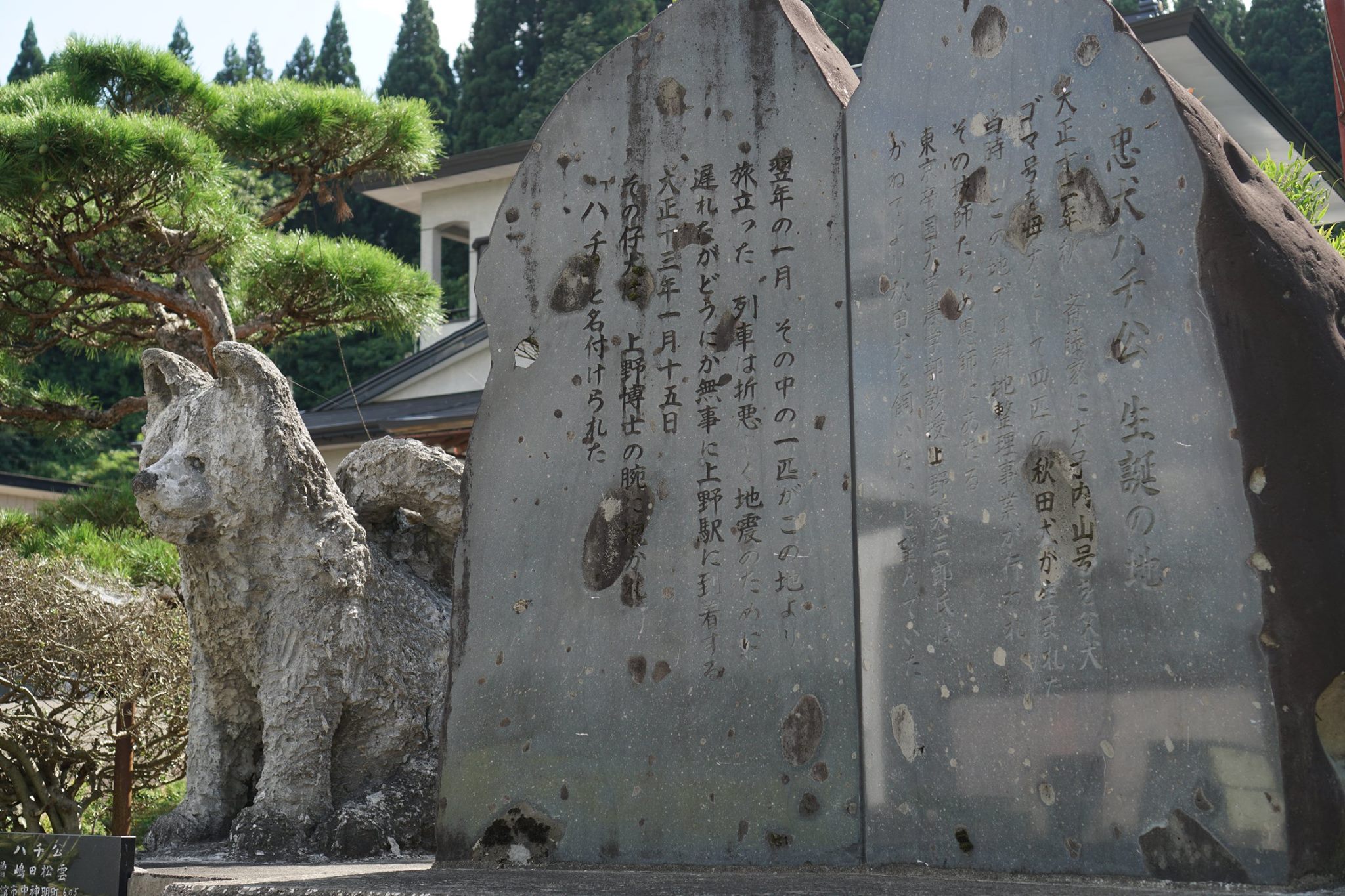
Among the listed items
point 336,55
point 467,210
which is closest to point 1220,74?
point 467,210

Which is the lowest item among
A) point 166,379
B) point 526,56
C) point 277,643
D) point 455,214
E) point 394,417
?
point 277,643

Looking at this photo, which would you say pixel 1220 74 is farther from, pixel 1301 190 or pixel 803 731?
Answer: pixel 803 731

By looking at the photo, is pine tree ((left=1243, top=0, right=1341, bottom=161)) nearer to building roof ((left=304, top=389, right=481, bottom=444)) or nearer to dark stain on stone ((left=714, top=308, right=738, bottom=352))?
building roof ((left=304, top=389, right=481, bottom=444))

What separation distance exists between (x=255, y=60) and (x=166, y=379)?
80.9 feet

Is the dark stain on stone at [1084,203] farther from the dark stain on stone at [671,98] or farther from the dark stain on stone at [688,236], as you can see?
the dark stain on stone at [671,98]

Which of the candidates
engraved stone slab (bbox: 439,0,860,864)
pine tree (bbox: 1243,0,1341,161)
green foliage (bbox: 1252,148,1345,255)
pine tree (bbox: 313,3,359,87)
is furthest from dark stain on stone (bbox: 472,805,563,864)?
pine tree (bbox: 313,3,359,87)

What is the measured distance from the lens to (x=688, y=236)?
10.9 ft

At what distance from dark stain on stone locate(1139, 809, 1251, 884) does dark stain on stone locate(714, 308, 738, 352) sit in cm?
148

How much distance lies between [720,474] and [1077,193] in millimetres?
1044

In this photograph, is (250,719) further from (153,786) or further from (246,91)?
(246,91)

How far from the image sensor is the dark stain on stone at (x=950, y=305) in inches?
110

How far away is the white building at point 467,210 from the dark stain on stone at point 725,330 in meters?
3.94

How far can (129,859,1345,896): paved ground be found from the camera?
7.60 ft

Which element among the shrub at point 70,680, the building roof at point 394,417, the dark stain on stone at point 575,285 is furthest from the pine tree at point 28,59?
the dark stain on stone at point 575,285
